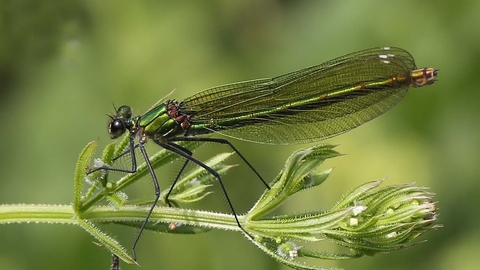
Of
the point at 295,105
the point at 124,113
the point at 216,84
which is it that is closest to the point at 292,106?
the point at 295,105

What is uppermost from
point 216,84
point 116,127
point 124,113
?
point 216,84

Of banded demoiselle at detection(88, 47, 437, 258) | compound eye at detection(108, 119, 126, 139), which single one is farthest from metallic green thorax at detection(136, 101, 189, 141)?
compound eye at detection(108, 119, 126, 139)

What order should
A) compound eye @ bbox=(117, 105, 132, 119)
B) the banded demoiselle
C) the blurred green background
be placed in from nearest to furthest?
the banded demoiselle → compound eye @ bbox=(117, 105, 132, 119) → the blurred green background

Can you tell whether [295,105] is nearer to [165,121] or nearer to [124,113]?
[165,121]

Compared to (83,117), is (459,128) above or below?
below

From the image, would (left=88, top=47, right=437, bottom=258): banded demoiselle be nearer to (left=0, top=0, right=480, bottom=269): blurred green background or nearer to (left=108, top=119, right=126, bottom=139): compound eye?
(left=108, top=119, right=126, bottom=139): compound eye

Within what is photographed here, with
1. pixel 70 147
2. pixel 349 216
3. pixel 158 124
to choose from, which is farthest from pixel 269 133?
pixel 70 147

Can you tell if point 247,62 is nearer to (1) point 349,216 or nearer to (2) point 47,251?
(2) point 47,251

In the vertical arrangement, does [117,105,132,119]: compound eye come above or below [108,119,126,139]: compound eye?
above
